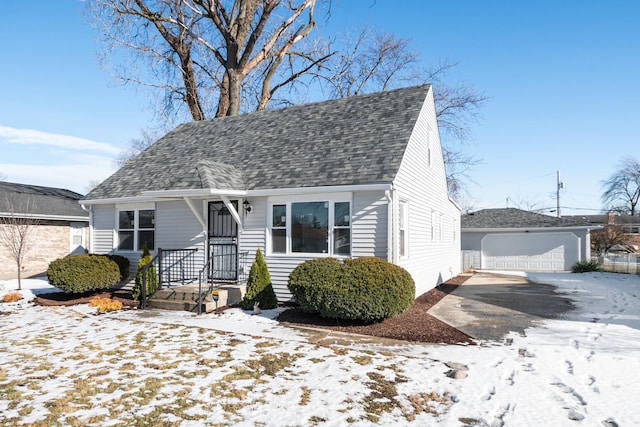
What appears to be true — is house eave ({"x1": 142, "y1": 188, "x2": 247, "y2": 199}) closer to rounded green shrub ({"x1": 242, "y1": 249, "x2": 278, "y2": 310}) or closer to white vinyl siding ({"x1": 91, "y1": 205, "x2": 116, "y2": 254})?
rounded green shrub ({"x1": 242, "y1": 249, "x2": 278, "y2": 310})

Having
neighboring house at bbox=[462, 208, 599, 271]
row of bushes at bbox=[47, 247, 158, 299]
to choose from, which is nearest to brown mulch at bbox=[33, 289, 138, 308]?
row of bushes at bbox=[47, 247, 158, 299]

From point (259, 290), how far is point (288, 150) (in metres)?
4.32

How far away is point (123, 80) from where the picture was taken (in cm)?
2072

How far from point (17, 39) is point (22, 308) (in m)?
8.76

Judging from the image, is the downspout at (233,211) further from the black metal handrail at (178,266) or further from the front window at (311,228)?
the black metal handrail at (178,266)

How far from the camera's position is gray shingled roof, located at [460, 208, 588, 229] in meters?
23.5

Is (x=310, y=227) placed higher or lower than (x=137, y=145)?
lower

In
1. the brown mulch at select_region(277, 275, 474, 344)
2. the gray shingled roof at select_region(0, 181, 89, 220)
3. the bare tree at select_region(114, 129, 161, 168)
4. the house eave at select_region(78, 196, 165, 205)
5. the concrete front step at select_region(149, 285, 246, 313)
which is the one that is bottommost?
the brown mulch at select_region(277, 275, 474, 344)

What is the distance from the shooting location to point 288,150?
12242 mm

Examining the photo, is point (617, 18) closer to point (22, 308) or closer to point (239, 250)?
point (239, 250)

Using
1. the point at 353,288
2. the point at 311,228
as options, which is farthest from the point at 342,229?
the point at 353,288

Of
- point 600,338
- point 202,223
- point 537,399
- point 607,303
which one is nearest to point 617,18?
point 607,303

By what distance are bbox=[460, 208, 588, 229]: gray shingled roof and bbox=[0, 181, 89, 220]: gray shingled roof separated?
2199cm

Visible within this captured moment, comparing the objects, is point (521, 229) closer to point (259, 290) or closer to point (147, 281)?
point (259, 290)
